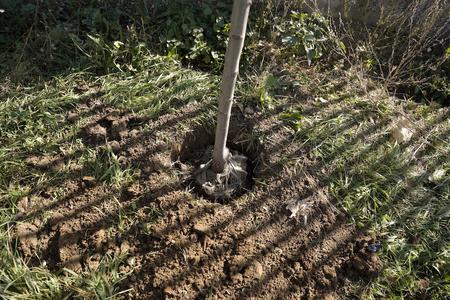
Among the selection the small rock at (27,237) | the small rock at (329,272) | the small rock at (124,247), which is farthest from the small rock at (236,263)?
the small rock at (27,237)

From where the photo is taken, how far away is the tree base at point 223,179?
8.11 feet

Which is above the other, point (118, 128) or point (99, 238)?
point (118, 128)

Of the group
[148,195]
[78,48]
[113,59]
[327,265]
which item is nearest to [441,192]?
[327,265]

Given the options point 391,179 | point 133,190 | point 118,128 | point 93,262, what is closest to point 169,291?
point 93,262

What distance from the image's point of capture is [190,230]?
7.47 ft

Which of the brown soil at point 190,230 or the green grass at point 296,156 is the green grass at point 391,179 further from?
the brown soil at point 190,230

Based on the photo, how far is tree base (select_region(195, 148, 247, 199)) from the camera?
2473mm

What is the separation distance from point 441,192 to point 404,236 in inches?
19.8

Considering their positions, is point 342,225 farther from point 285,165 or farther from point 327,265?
point 285,165

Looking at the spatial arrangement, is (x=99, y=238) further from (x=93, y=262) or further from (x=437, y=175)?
(x=437, y=175)

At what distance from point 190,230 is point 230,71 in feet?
3.15

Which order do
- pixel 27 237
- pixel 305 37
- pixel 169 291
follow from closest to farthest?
pixel 169 291, pixel 27 237, pixel 305 37

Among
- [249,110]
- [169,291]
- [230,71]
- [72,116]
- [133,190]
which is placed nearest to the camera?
[230,71]

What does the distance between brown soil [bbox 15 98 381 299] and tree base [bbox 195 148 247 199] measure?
0.08 metres
